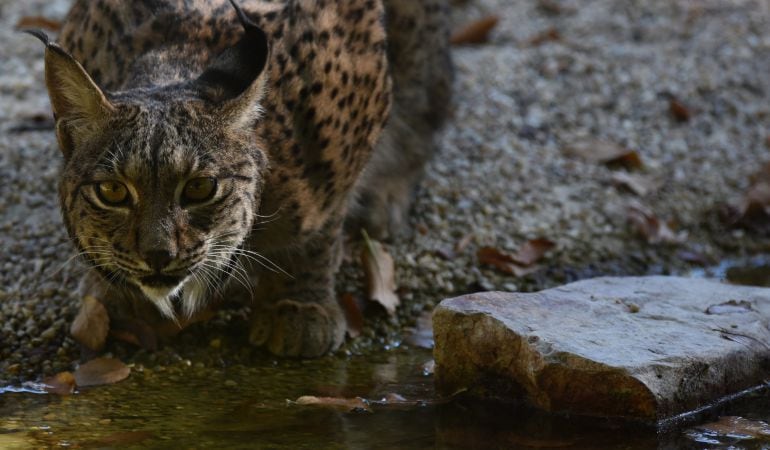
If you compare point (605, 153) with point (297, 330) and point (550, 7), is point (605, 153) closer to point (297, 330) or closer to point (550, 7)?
point (550, 7)

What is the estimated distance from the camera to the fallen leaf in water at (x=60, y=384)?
416 centimetres

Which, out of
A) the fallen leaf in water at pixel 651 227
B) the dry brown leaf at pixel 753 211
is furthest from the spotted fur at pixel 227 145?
the dry brown leaf at pixel 753 211

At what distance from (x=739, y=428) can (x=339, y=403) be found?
1277 mm

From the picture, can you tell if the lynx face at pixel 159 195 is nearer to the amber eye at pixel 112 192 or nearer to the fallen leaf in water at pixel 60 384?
the amber eye at pixel 112 192

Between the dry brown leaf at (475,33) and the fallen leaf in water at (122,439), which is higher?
the dry brown leaf at (475,33)

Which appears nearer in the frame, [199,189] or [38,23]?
[199,189]

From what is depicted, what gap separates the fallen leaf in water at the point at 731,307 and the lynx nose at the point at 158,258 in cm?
197

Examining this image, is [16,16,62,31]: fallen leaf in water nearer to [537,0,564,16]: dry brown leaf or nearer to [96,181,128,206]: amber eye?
[537,0,564,16]: dry brown leaf

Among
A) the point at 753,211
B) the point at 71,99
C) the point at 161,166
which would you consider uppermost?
the point at 71,99

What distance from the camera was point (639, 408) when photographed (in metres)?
3.75

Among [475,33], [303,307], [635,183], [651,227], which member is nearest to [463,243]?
[651,227]

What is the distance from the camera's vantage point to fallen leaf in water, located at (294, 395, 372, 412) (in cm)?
396

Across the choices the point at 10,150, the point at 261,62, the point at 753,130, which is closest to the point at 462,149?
the point at 753,130

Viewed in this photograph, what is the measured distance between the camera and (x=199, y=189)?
388 centimetres
